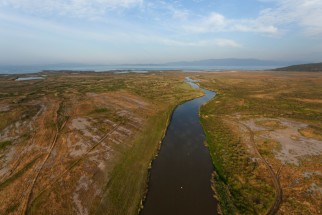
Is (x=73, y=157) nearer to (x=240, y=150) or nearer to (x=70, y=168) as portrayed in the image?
(x=70, y=168)

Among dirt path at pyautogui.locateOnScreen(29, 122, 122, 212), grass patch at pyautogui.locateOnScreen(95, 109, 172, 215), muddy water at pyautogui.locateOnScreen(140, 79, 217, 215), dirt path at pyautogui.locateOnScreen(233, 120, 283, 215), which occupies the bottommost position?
muddy water at pyautogui.locateOnScreen(140, 79, 217, 215)

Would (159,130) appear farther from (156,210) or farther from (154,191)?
(156,210)

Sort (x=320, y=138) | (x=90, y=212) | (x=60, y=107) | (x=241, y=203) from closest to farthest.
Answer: (x=90, y=212), (x=241, y=203), (x=320, y=138), (x=60, y=107)

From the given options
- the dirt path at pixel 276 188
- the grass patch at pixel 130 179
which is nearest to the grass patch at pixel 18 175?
the grass patch at pixel 130 179

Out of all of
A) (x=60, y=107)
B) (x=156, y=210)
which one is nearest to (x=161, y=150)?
(x=156, y=210)

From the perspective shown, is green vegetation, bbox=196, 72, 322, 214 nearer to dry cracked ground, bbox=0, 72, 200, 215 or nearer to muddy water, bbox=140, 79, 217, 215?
muddy water, bbox=140, 79, 217, 215

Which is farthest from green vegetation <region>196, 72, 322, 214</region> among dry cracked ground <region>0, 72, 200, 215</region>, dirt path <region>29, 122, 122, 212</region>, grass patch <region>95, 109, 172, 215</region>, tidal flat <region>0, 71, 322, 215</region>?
dirt path <region>29, 122, 122, 212</region>

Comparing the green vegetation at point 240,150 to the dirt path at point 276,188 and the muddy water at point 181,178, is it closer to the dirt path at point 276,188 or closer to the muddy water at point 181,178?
the dirt path at point 276,188

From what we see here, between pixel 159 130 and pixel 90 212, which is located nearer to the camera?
pixel 90 212
